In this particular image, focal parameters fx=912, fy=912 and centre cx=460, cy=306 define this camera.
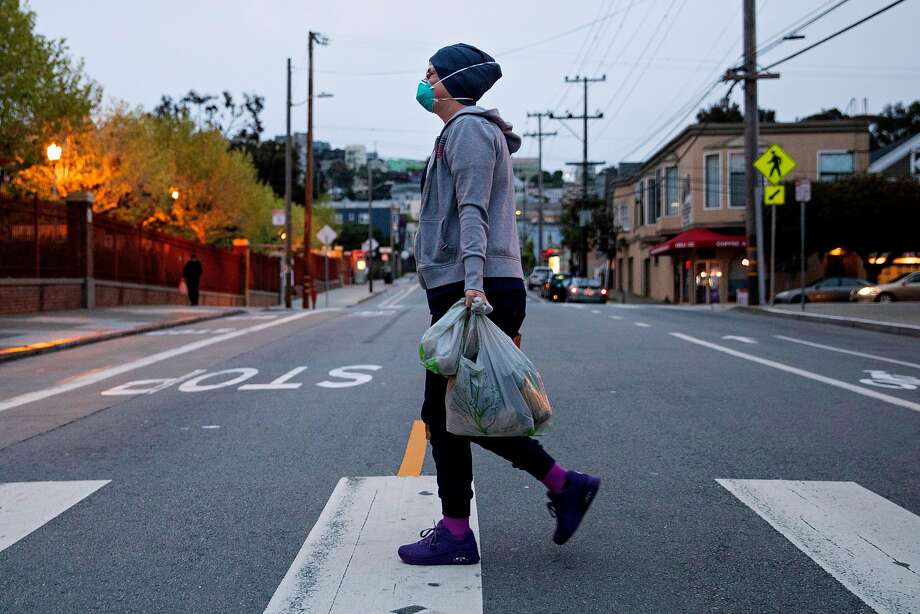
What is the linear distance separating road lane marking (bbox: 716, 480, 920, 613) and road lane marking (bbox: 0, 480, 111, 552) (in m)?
3.44

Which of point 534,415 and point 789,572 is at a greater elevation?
point 534,415

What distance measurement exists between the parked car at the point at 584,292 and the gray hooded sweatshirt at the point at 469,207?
4099 cm

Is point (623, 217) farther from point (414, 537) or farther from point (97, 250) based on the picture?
point (414, 537)

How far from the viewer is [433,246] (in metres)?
3.73

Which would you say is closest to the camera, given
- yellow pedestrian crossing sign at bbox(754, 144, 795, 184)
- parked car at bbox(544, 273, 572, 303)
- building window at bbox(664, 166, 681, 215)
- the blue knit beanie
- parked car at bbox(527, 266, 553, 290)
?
the blue knit beanie

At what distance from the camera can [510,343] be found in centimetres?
355

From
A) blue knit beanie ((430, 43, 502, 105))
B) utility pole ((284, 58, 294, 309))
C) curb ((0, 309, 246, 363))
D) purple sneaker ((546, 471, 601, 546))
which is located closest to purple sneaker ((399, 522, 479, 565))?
purple sneaker ((546, 471, 601, 546))

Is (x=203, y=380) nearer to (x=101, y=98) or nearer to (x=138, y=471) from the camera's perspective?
(x=138, y=471)

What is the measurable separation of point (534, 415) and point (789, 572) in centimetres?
117

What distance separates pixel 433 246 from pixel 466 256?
222mm

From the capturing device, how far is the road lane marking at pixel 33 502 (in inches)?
167

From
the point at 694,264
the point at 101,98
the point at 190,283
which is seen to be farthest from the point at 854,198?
the point at 101,98

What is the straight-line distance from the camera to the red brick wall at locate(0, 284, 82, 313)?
21.2 m

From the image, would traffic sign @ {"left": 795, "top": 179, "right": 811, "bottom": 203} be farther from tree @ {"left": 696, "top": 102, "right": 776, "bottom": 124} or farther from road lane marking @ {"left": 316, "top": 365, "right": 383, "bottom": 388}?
tree @ {"left": 696, "top": 102, "right": 776, "bottom": 124}
